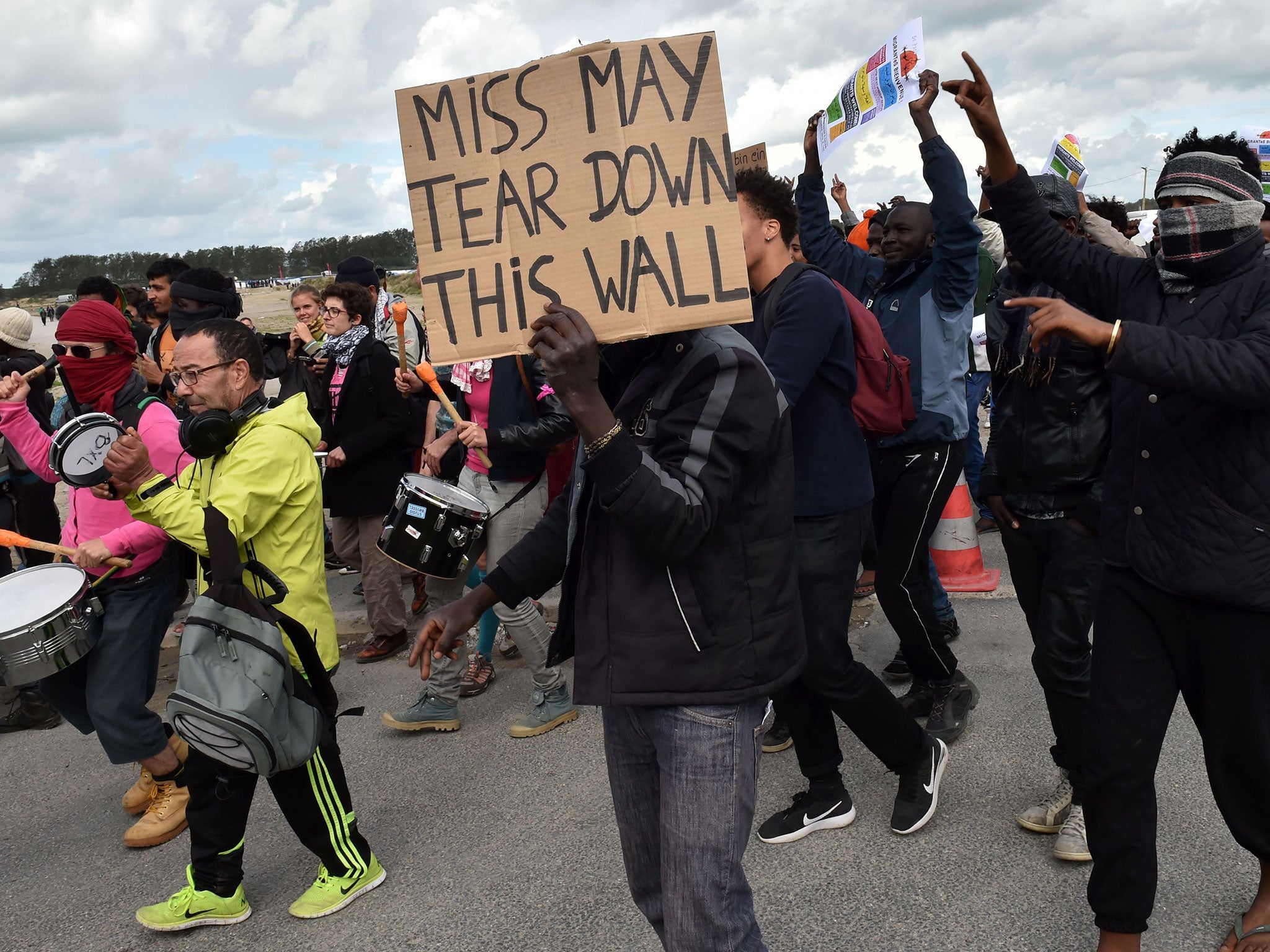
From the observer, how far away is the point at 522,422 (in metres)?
4.59

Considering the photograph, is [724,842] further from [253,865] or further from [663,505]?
[253,865]

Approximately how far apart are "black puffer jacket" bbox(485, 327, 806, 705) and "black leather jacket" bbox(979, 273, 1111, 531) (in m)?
Answer: 1.53

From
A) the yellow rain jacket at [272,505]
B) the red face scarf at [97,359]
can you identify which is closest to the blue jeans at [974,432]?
the yellow rain jacket at [272,505]

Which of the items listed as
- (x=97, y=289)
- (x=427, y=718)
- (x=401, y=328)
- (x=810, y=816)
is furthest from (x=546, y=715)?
(x=97, y=289)

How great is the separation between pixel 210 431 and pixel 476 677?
2.49m

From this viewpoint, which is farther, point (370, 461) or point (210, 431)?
point (370, 461)

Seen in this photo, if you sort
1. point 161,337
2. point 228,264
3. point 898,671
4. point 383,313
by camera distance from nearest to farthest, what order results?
point 898,671, point 383,313, point 161,337, point 228,264

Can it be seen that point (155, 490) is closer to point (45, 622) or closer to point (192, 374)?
point (192, 374)

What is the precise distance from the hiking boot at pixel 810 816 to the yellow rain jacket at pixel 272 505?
1.66 meters

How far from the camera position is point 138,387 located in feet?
13.5

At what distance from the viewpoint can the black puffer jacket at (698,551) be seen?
78.3 inches

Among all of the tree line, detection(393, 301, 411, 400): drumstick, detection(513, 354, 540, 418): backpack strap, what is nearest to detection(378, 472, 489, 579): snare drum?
detection(513, 354, 540, 418): backpack strap

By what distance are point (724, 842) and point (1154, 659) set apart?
1.36 meters

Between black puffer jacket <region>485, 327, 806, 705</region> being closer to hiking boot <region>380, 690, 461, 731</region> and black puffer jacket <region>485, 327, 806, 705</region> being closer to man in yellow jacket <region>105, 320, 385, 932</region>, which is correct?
man in yellow jacket <region>105, 320, 385, 932</region>
